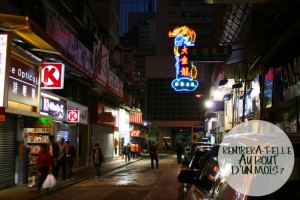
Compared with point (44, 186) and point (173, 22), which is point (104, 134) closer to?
point (44, 186)

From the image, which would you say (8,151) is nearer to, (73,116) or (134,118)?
(73,116)

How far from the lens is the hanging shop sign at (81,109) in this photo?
81.4 ft

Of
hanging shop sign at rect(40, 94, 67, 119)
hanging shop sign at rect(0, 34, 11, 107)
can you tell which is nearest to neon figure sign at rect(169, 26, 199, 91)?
hanging shop sign at rect(40, 94, 67, 119)

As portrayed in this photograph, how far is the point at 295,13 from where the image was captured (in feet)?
38.7

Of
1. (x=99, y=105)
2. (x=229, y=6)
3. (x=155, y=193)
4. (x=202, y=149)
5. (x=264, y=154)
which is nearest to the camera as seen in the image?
(x=264, y=154)

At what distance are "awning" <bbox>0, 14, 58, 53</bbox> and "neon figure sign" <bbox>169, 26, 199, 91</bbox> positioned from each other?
17.0 metres

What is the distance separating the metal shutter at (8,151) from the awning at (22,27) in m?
4.15

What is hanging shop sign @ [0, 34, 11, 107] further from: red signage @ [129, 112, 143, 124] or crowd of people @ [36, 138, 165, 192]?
red signage @ [129, 112, 143, 124]

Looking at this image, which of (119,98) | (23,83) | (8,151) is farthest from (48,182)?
(119,98)

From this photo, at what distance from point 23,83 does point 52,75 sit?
2.78m

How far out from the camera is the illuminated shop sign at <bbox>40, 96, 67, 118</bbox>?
19400 mm

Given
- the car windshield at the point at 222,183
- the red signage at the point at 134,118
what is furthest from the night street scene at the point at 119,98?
the red signage at the point at 134,118

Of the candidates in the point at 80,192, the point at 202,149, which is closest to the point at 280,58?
the point at 202,149

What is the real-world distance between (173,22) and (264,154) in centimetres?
8288
